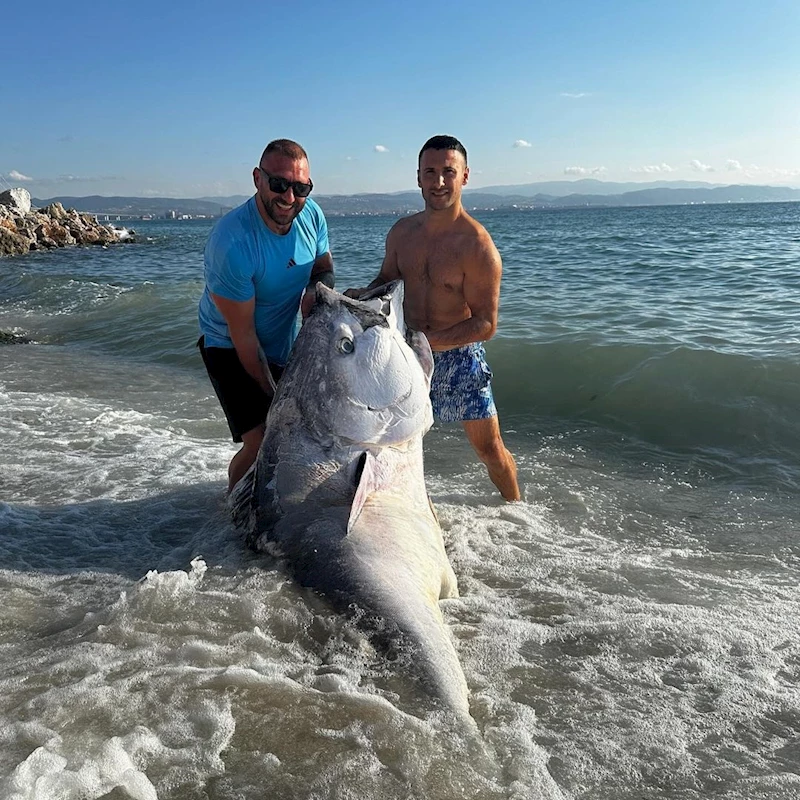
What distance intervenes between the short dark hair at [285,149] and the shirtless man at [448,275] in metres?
0.78

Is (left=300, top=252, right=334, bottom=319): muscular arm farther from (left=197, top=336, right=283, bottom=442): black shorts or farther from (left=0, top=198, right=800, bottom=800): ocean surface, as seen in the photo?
(left=0, top=198, right=800, bottom=800): ocean surface

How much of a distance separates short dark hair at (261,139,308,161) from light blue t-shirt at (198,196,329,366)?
313 mm

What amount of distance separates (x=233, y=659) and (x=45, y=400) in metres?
6.32

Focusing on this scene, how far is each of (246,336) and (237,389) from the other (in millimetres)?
468

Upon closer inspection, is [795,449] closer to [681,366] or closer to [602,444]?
[602,444]

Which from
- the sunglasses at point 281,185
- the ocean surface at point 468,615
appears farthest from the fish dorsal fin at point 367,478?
the sunglasses at point 281,185

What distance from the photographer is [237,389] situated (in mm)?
4801

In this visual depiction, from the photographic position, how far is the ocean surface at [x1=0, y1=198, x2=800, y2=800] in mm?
2562

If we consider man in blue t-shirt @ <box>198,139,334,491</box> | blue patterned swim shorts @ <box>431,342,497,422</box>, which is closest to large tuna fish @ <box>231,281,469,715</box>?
man in blue t-shirt @ <box>198,139,334,491</box>

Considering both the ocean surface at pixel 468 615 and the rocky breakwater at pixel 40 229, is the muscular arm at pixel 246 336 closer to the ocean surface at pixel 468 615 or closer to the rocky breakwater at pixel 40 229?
the ocean surface at pixel 468 615

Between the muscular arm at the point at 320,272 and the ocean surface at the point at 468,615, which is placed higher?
the muscular arm at the point at 320,272

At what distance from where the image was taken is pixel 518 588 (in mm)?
4055

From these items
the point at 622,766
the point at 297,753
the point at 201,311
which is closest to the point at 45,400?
the point at 201,311

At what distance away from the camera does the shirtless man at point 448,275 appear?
4516 mm
